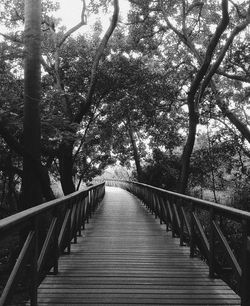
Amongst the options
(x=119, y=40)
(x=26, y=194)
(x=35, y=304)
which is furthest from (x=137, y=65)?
(x=35, y=304)

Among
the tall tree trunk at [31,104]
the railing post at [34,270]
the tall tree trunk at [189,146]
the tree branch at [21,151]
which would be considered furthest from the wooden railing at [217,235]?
the tall tree trunk at [189,146]

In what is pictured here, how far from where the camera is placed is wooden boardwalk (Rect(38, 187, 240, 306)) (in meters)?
3.77

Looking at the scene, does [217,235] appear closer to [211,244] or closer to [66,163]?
[211,244]

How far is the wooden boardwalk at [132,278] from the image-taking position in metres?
3.77

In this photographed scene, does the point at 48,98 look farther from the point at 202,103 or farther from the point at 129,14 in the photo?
the point at 202,103

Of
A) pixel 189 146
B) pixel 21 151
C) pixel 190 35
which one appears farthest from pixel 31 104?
pixel 190 35

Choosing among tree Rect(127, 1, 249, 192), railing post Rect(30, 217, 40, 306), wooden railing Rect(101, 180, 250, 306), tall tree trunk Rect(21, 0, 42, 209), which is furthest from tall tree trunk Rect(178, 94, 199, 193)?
railing post Rect(30, 217, 40, 306)

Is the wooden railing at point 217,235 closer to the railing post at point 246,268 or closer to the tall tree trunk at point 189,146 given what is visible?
the railing post at point 246,268

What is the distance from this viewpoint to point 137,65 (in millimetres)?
14867

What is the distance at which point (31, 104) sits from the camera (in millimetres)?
7262

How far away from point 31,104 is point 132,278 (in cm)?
436

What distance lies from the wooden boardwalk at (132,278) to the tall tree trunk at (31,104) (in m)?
1.48

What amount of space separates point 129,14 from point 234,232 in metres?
9.52

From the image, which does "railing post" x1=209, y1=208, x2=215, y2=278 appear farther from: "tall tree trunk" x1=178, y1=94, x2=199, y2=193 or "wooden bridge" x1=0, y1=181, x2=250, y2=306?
"tall tree trunk" x1=178, y1=94, x2=199, y2=193
